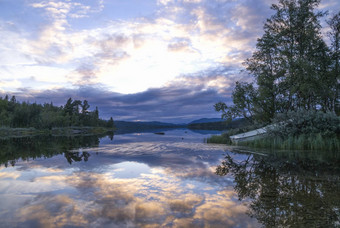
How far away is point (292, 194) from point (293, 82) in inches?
734

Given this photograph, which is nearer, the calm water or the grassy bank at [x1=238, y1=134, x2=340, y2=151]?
the calm water

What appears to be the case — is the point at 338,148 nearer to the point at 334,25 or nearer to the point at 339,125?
the point at 339,125

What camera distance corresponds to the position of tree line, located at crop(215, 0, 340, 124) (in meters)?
19.5

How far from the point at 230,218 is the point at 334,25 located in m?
24.6

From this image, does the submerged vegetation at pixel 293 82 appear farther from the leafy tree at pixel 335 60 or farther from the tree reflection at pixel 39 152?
the tree reflection at pixel 39 152

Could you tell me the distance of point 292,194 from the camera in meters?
5.08

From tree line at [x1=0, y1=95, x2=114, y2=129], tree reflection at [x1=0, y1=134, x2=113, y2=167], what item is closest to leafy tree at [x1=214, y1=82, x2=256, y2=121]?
tree reflection at [x1=0, y1=134, x2=113, y2=167]

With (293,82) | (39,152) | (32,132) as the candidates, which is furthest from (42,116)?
(293,82)

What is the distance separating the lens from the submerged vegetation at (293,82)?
15.6 m

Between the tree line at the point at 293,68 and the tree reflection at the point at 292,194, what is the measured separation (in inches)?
560

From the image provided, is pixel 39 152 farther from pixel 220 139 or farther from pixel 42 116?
pixel 42 116

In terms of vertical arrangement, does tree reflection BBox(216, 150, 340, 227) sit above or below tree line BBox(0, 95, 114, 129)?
below

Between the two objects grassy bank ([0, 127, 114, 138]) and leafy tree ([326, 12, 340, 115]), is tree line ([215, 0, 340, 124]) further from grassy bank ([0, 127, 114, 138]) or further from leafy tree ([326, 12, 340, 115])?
grassy bank ([0, 127, 114, 138])

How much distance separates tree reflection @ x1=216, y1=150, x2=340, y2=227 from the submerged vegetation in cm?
826
